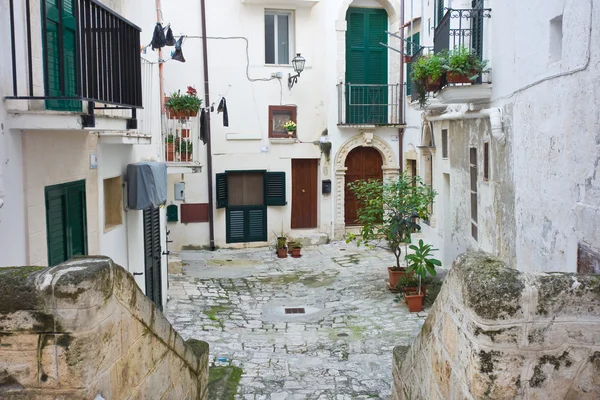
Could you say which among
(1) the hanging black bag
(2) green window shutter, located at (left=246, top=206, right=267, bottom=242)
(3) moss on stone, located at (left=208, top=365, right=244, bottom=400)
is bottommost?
(3) moss on stone, located at (left=208, top=365, right=244, bottom=400)

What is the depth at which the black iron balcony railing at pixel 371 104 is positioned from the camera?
1730 centimetres

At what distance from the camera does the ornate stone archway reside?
1744cm

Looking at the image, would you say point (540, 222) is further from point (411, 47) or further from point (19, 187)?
point (411, 47)

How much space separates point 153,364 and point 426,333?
1.82 meters

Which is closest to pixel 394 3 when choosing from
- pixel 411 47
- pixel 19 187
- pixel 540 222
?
pixel 411 47

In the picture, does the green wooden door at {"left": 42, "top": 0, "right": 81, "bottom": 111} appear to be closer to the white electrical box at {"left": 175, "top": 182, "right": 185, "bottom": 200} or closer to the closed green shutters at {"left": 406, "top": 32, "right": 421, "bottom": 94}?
the white electrical box at {"left": 175, "top": 182, "right": 185, "bottom": 200}

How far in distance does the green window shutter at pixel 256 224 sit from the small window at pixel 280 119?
2109 mm

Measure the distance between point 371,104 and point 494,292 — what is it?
48.9 ft

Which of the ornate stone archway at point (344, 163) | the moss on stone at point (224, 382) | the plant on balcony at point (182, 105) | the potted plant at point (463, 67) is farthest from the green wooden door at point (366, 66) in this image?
the moss on stone at point (224, 382)

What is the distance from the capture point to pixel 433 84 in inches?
A: 381

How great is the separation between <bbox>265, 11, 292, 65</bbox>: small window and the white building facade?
19.4 ft

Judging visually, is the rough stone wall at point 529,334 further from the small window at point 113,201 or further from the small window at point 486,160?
the small window at point 486,160

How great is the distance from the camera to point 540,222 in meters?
6.59

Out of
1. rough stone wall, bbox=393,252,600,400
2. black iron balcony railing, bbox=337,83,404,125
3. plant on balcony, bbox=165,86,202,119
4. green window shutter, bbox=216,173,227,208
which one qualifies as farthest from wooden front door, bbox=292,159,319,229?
rough stone wall, bbox=393,252,600,400
